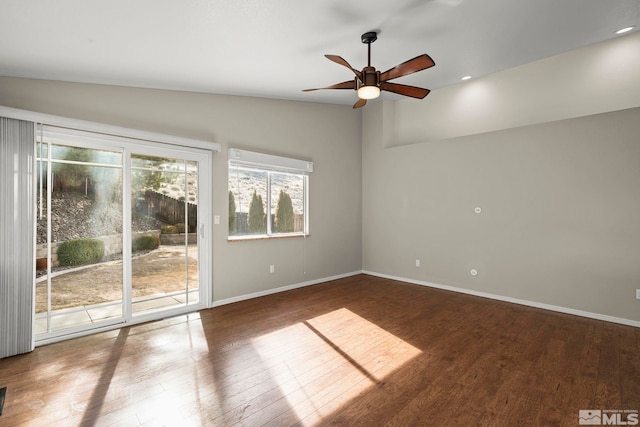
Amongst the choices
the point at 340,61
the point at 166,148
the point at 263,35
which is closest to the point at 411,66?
the point at 340,61

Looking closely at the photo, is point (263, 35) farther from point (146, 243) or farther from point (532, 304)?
point (532, 304)

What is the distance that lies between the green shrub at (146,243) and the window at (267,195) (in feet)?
3.34

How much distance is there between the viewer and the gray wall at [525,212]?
3547 mm

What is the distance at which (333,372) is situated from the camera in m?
2.45

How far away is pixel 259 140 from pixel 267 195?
89cm

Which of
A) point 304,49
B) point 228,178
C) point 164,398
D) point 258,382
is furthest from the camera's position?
point 228,178

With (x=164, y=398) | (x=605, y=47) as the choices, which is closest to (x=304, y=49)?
(x=164, y=398)

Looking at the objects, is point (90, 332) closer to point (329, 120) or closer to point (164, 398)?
point (164, 398)

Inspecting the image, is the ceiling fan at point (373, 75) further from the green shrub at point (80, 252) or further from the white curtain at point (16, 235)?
the green shrub at point (80, 252)

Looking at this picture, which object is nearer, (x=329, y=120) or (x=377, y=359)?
(x=377, y=359)

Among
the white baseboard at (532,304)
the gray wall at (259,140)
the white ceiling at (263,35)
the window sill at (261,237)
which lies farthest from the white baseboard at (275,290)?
the white ceiling at (263,35)

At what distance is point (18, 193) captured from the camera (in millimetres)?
2678

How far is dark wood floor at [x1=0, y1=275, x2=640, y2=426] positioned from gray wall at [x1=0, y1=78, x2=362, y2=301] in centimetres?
102

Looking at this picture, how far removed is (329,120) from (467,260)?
3.40 meters
